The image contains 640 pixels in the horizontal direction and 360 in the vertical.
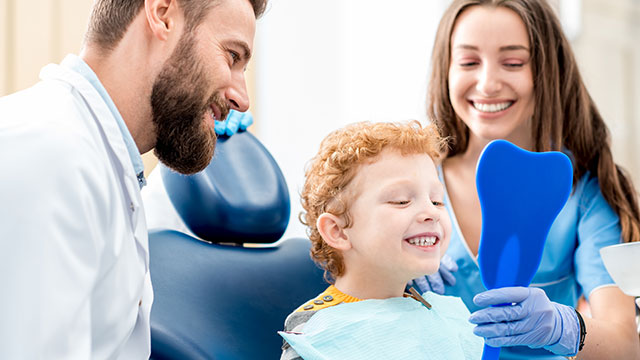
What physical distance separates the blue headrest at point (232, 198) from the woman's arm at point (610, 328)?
0.71 meters

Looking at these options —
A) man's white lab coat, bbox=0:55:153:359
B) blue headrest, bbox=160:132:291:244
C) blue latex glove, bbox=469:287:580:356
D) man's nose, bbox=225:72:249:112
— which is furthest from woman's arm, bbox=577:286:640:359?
man's white lab coat, bbox=0:55:153:359

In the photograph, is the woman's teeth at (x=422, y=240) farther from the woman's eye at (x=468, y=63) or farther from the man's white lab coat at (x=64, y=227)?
the woman's eye at (x=468, y=63)

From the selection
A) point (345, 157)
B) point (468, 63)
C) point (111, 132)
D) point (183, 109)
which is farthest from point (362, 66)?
point (111, 132)

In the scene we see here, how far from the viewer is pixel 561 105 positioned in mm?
1800

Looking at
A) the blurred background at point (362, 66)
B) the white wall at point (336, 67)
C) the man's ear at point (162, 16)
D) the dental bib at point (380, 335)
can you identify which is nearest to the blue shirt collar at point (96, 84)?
the man's ear at point (162, 16)

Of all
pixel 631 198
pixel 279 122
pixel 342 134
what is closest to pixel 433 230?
pixel 342 134

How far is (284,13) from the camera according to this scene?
315 centimetres

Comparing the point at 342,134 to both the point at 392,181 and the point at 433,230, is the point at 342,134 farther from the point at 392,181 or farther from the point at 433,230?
the point at 433,230

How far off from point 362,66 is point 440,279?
191 cm

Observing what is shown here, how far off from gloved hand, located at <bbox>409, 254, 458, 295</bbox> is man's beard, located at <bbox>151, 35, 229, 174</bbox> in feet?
2.09

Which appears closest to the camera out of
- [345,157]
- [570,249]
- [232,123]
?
[345,157]

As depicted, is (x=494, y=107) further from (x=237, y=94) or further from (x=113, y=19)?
(x=113, y=19)

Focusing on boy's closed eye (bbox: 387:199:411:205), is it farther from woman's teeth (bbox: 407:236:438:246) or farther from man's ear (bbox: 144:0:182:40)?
man's ear (bbox: 144:0:182:40)

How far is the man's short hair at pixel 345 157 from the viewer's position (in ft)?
4.18
